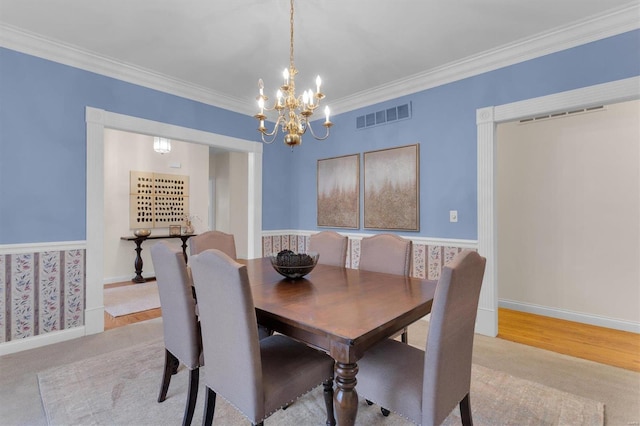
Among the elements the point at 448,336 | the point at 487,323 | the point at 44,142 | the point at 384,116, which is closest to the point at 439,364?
the point at 448,336

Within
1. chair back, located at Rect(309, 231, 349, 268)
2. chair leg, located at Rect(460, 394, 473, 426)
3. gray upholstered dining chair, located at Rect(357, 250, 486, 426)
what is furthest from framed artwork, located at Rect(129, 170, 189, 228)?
chair leg, located at Rect(460, 394, 473, 426)

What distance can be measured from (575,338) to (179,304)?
350 centimetres

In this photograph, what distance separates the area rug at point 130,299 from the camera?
380 centimetres

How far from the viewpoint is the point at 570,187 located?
11.6 ft

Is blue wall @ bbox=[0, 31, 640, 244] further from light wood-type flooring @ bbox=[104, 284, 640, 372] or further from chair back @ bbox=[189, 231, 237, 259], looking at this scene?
chair back @ bbox=[189, 231, 237, 259]

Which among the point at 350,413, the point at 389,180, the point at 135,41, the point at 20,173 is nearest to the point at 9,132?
the point at 20,173

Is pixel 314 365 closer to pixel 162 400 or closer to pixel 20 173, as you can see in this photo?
pixel 162 400

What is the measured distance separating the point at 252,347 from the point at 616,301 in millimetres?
3883

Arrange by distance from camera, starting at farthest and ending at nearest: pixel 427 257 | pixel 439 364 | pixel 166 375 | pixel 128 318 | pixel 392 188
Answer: pixel 392 188
pixel 128 318
pixel 427 257
pixel 166 375
pixel 439 364

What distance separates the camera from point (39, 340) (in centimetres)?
273

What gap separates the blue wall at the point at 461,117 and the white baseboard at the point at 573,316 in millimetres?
1479

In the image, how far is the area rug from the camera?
380 cm

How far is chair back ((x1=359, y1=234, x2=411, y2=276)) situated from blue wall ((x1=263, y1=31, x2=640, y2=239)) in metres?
1.13

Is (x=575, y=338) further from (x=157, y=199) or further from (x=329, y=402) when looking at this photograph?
(x=157, y=199)
